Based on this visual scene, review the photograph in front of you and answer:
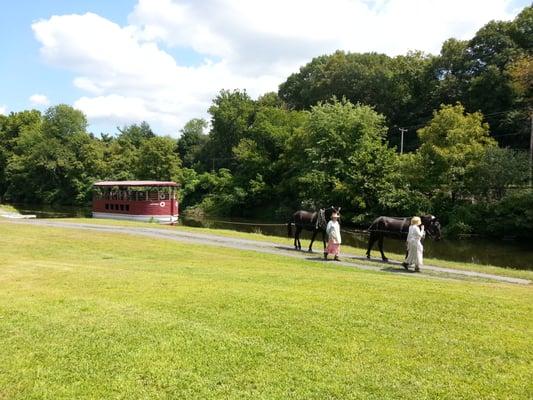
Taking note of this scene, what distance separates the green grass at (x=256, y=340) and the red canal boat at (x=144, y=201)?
3412 cm

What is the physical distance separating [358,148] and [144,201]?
67.6ft

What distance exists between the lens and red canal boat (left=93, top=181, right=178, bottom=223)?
45031 mm

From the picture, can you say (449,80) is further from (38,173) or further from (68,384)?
(38,173)

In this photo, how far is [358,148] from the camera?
47.2 meters

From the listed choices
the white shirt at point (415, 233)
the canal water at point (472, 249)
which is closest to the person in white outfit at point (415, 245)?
the white shirt at point (415, 233)

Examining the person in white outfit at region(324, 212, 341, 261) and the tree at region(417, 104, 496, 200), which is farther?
the tree at region(417, 104, 496, 200)

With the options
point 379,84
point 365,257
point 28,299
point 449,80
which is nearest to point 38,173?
point 379,84

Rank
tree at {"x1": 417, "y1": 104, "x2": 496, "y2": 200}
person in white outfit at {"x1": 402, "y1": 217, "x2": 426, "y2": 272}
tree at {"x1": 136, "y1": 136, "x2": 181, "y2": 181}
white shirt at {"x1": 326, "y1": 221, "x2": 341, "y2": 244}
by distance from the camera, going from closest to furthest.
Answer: person in white outfit at {"x1": 402, "y1": 217, "x2": 426, "y2": 272}
white shirt at {"x1": 326, "y1": 221, "x2": 341, "y2": 244}
tree at {"x1": 417, "y1": 104, "x2": 496, "y2": 200}
tree at {"x1": 136, "y1": 136, "x2": 181, "y2": 181}

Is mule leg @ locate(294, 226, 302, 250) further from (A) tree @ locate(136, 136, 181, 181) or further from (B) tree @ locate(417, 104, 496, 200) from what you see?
(A) tree @ locate(136, 136, 181, 181)

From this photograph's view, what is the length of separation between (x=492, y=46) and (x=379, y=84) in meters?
15.4

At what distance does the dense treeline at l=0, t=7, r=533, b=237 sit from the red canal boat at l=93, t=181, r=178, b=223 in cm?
1357

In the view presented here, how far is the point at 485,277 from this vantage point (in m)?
15.9

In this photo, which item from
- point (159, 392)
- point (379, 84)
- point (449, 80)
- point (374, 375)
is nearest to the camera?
point (159, 392)

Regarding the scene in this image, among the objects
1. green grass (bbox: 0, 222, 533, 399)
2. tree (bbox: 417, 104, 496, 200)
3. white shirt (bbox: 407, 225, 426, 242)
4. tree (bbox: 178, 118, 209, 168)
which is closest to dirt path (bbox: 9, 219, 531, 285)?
white shirt (bbox: 407, 225, 426, 242)
